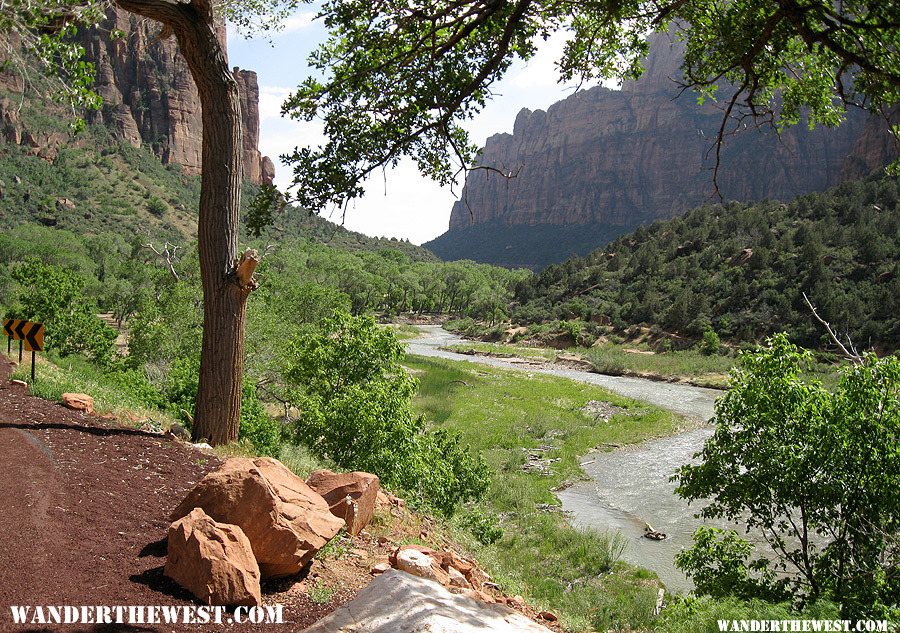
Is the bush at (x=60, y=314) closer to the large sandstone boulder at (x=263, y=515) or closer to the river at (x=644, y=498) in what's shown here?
the river at (x=644, y=498)

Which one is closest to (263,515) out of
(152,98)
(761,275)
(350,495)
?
(350,495)

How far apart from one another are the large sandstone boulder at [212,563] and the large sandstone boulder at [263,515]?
0.73 feet

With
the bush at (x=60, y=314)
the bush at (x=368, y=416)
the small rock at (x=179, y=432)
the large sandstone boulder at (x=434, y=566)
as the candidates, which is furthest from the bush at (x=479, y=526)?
the bush at (x=60, y=314)

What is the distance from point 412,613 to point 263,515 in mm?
1375

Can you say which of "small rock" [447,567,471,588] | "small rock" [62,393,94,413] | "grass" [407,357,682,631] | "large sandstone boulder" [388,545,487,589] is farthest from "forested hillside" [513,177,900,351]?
"small rock" [62,393,94,413]

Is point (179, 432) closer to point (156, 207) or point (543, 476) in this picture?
point (543, 476)

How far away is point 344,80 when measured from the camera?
18.3ft

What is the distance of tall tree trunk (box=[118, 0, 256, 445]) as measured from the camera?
7844 millimetres

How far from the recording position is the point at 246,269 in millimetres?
7906

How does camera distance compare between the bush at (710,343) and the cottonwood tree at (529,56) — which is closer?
the cottonwood tree at (529,56)

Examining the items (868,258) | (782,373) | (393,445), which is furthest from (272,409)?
(868,258)

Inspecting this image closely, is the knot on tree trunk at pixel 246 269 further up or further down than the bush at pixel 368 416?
further up

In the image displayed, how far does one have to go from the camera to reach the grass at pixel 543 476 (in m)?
11.5

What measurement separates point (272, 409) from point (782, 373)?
20.8 meters
